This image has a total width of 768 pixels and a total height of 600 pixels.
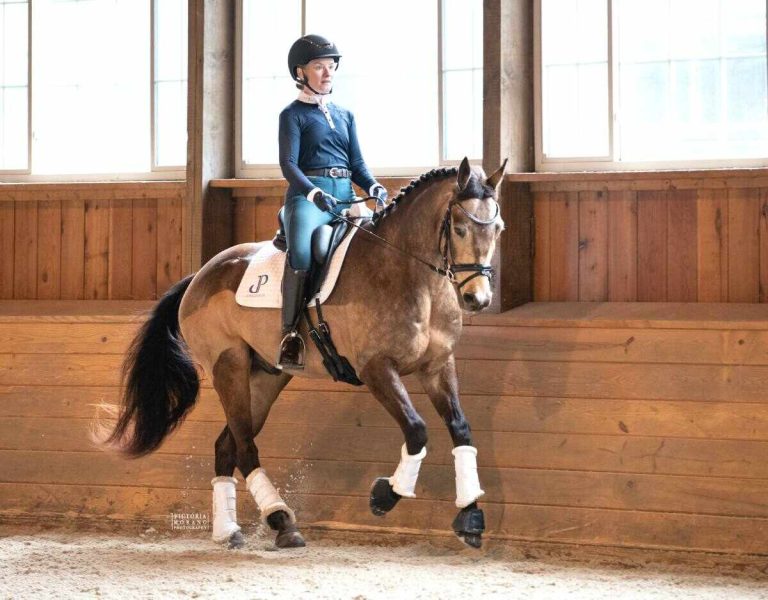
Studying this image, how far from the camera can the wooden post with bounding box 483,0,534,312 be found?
15.8ft

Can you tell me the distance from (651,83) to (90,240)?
3.14 metres

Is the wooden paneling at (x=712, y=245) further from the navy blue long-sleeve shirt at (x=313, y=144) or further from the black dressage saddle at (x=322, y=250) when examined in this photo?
the black dressage saddle at (x=322, y=250)

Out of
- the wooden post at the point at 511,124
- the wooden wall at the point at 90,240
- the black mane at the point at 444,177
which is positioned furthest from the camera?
the wooden wall at the point at 90,240

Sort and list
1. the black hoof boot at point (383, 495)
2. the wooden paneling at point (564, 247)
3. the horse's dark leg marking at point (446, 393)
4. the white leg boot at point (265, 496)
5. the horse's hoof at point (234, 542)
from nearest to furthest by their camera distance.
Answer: the black hoof boot at point (383, 495)
the horse's dark leg marking at point (446, 393)
the white leg boot at point (265, 496)
the horse's hoof at point (234, 542)
the wooden paneling at point (564, 247)

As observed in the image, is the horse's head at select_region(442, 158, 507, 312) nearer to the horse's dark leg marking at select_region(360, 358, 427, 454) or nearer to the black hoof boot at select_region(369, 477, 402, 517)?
the horse's dark leg marking at select_region(360, 358, 427, 454)

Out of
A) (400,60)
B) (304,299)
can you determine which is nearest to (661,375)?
(304,299)

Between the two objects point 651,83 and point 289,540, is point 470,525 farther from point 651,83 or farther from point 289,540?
point 651,83

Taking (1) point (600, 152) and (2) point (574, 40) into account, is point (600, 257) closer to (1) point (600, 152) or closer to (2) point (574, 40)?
(1) point (600, 152)

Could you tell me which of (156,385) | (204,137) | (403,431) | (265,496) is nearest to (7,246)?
(204,137)

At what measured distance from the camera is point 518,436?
177 inches

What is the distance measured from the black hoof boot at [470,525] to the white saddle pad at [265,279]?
1.00 meters

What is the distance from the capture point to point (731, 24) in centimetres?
472

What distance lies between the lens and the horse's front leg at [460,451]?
12.4 ft

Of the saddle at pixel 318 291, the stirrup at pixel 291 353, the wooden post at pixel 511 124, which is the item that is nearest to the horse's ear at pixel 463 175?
the saddle at pixel 318 291
